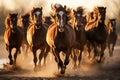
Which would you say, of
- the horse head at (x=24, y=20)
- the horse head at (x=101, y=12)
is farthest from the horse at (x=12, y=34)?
the horse head at (x=24, y=20)

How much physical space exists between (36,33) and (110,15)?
2638 cm

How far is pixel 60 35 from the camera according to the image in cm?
1794

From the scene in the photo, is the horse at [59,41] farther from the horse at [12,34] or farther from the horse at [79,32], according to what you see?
the horse at [12,34]

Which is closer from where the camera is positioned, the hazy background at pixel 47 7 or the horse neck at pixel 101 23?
the horse neck at pixel 101 23

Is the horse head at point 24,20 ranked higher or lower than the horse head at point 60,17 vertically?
lower

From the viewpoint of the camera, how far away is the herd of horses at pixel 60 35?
58.9 ft

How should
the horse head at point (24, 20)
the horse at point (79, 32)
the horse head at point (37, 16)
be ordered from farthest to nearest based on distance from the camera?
the horse head at point (24, 20)
the horse at point (79, 32)
the horse head at point (37, 16)

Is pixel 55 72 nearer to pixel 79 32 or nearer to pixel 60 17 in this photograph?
pixel 60 17

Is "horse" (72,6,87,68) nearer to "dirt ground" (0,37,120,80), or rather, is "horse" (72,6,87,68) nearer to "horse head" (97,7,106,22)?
"dirt ground" (0,37,120,80)

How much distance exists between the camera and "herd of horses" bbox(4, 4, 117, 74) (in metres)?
17.9

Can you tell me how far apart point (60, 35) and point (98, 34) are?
4.21 metres

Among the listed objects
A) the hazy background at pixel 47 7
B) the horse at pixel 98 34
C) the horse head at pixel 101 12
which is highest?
the horse head at pixel 101 12

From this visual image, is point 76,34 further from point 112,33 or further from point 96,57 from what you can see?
point 112,33

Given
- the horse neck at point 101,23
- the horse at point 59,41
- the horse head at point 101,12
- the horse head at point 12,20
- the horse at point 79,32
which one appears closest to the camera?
the horse at point 59,41
